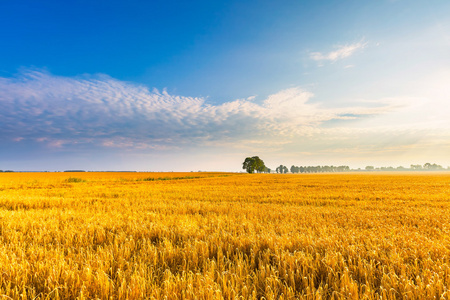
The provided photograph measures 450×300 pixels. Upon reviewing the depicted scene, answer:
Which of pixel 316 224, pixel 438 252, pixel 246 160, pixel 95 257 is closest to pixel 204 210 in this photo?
pixel 316 224

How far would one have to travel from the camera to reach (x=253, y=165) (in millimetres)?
138250

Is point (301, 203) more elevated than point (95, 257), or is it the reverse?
point (95, 257)

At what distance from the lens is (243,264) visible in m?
3.12

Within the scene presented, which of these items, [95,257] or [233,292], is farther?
[95,257]

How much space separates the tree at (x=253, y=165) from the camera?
138875 mm

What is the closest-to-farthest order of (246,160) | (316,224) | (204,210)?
(316,224) → (204,210) → (246,160)

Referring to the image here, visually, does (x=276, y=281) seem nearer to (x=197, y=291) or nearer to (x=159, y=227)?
(x=197, y=291)

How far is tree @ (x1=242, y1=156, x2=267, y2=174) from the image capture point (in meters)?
139

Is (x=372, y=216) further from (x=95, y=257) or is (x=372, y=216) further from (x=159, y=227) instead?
(x=95, y=257)

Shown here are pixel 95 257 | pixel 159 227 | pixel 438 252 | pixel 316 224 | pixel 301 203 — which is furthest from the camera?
pixel 301 203

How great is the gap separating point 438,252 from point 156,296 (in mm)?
4572

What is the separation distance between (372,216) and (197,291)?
7600 mm

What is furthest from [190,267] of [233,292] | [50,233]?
[50,233]

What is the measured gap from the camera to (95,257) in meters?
3.36
